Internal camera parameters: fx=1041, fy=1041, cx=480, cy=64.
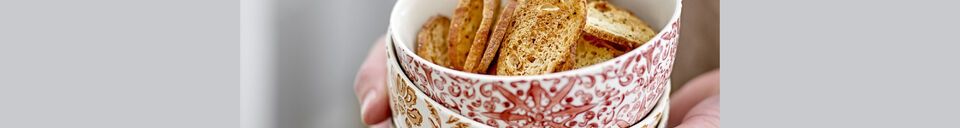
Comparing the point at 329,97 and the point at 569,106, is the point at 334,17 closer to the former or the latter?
the point at 329,97

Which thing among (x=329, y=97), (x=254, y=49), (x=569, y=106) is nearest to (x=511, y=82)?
(x=569, y=106)

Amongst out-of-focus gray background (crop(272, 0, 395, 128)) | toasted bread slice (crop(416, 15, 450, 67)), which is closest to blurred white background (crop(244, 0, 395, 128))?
out-of-focus gray background (crop(272, 0, 395, 128))

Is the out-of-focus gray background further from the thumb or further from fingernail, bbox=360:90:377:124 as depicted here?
the thumb

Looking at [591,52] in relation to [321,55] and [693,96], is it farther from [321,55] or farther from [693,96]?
[321,55]

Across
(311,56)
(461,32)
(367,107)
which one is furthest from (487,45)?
(311,56)

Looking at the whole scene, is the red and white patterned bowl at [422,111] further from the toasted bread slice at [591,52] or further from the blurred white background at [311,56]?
the blurred white background at [311,56]
